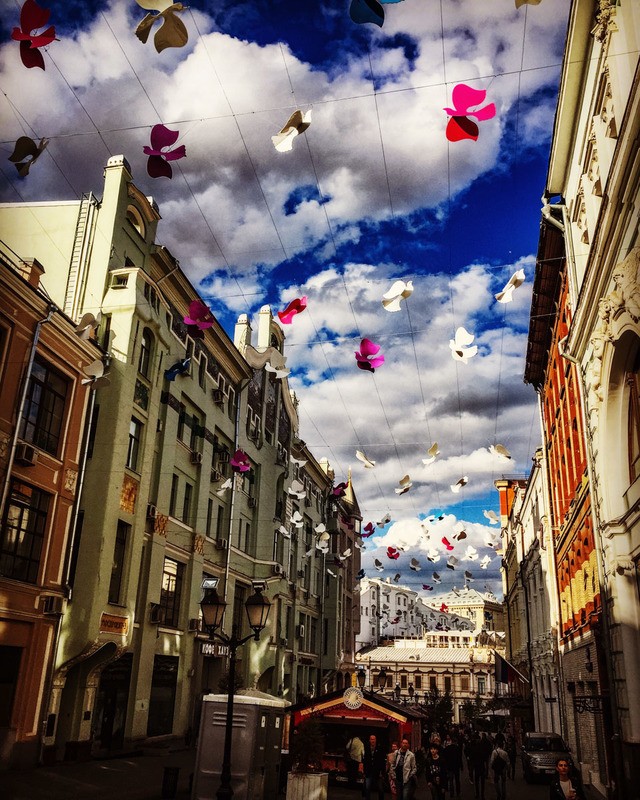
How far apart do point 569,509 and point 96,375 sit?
54.8 feet

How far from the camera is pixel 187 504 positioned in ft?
97.5

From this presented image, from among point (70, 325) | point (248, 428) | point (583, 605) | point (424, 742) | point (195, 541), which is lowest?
point (424, 742)

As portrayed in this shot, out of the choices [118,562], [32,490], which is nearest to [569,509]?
[118,562]

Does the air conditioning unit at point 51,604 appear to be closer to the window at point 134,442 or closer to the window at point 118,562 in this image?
the window at point 118,562

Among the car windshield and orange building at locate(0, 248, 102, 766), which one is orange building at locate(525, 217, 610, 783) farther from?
orange building at locate(0, 248, 102, 766)

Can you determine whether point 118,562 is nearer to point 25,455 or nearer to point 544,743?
point 25,455

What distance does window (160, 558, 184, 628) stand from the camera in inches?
1047

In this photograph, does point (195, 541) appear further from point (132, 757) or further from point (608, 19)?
point (608, 19)

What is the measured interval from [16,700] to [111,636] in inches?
139

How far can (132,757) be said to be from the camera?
862 inches

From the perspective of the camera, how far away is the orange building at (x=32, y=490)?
17.6 m

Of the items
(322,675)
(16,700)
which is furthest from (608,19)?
(322,675)

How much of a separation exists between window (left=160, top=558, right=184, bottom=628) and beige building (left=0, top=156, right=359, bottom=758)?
0.07 m

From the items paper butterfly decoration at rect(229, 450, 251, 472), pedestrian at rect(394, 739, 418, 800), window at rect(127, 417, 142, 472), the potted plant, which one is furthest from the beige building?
pedestrian at rect(394, 739, 418, 800)
